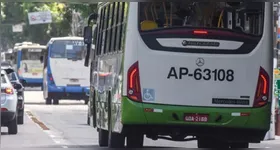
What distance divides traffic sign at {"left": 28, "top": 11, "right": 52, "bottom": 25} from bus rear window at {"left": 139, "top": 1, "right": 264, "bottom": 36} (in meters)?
65.8

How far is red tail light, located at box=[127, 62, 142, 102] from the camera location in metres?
15.5

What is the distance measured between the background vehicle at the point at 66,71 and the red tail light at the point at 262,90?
1179 inches

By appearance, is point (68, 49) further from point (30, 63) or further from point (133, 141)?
point (133, 141)

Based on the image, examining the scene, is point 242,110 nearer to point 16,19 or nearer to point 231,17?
point 231,17

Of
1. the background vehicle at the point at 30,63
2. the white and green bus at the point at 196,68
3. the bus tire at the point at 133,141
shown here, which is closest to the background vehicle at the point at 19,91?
the bus tire at the point at 133,141

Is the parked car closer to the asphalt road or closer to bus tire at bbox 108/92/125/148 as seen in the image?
the asphalt road

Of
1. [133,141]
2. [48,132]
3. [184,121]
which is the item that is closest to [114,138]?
[133,141]

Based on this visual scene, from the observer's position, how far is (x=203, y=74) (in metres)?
15.6

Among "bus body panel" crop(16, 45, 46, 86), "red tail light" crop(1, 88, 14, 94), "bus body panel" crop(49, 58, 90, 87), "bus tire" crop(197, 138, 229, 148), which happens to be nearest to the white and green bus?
"bus tire" crop(197, 138, 229, 148)

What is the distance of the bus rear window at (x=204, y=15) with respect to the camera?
15.7 m

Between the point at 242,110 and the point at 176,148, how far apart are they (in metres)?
4.32

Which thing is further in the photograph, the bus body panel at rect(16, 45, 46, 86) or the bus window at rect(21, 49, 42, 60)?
the bus body panel at rect(16, 45, 46, 86)

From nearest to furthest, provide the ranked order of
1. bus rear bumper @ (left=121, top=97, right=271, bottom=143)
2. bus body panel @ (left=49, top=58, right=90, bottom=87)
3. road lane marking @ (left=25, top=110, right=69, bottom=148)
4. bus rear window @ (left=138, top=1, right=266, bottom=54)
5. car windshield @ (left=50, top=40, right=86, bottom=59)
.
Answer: bus rear bumper @ (left=121, top=97, right=271, bottom=143) < bus rear window @ (left=138, top=1, right=266, bottom=54) < road lane marking @ (left=25, top=110, right=69, bottom=148) < bus body panel @ (left=49, top=58, right=90, bottom=87) < car windshield @ (left=50, top=40, right=86, bottom=59)

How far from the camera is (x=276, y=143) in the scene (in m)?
22.8
